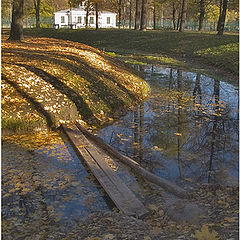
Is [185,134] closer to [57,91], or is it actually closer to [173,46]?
[57,91]

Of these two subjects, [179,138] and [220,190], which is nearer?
[220,190]

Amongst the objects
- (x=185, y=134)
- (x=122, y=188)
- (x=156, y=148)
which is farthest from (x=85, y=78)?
(x=122, y=188)

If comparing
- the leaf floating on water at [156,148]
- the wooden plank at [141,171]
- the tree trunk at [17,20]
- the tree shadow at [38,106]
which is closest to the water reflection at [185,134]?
the leaf floating on water at [156,148]

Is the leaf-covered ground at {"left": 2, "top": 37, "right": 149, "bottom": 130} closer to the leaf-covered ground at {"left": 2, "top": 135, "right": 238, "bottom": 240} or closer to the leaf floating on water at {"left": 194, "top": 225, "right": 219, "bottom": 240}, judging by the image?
the leaf-covered ground at {"left": 2, "top": 135, "right": 238, "bottom": 240}

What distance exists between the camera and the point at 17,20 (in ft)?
65.7

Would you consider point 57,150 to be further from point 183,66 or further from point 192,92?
point 183,66

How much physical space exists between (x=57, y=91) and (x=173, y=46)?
65.6 ft

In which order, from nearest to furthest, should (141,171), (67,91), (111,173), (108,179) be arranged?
(108,179) < (111,173) < (141,171) < (67,91)

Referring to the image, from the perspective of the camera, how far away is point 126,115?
10.2 metres

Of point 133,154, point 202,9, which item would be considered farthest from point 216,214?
point 202,9

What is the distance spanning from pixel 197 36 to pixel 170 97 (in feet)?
62.6

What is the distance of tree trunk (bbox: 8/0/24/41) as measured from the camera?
19.8 m

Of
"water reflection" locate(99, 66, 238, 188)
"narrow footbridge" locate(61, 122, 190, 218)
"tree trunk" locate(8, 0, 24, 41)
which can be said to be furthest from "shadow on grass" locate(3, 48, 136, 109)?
"tree trunk" locate(8, 0, 24, 41)

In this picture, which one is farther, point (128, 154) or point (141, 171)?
point (128, 154)
